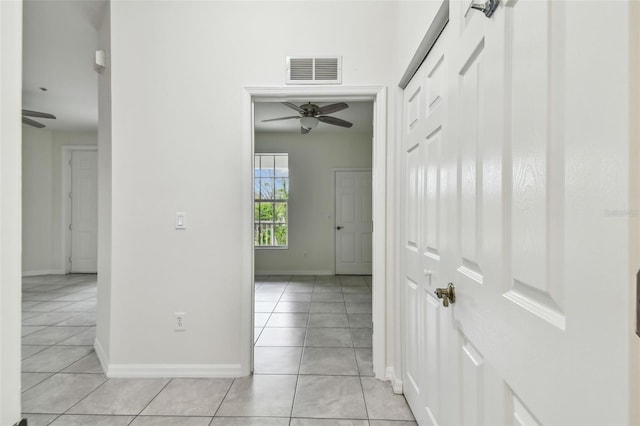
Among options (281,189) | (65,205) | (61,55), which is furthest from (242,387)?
(65,205)

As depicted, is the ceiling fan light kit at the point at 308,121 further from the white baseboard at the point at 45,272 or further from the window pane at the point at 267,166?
the white baseboard at the point at 45,272

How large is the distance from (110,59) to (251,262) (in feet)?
5.70

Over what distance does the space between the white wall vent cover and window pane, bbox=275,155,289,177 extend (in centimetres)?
379

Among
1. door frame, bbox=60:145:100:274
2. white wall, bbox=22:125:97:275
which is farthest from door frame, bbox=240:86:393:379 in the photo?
door frame, bbox=60:145:100:274

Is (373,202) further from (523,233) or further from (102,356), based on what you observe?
(102,356)

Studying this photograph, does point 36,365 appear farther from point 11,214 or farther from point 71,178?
point 71,178

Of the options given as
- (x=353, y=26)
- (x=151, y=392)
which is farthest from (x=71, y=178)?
(x=353, y=26)

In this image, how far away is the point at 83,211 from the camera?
5691 mm

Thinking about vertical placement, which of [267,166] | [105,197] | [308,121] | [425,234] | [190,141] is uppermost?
[308,121]

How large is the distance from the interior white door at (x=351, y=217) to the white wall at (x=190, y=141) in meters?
3.76

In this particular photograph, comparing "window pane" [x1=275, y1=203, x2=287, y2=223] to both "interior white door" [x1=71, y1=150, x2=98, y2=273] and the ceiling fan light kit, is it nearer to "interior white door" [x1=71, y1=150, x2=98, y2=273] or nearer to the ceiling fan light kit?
the ceiling fan light kit

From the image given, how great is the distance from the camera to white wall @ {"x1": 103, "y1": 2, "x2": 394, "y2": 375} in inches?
83.4

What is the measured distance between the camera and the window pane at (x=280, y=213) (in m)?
5.92

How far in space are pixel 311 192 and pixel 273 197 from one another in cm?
75
